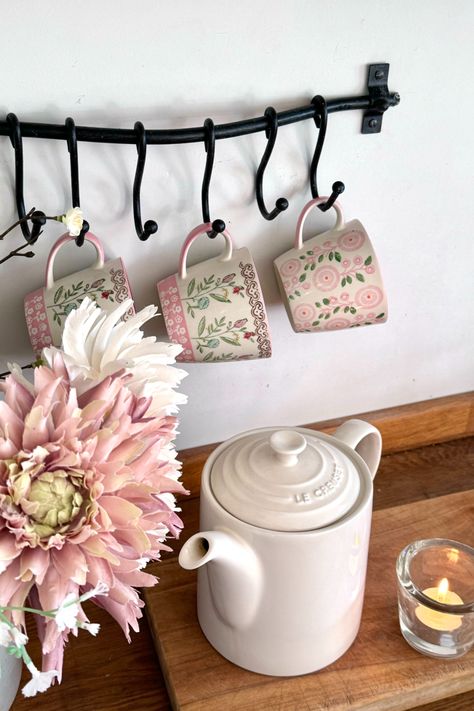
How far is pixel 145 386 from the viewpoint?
0.54 meters

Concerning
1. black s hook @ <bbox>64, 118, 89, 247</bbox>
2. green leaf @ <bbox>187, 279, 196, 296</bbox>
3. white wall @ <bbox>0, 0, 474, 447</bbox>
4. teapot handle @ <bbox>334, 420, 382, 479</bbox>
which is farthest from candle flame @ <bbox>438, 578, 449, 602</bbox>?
black s hook @ <bbox>64, 118, 89, 247</bbox>

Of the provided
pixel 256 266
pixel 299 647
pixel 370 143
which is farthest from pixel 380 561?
pixel 370 143

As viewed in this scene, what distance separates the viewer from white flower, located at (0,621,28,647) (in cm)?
45

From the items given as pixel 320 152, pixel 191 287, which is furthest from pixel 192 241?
pixel 320 152

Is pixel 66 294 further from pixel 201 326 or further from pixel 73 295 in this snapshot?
pixel 201 326

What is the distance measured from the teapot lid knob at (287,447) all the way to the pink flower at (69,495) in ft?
0.58

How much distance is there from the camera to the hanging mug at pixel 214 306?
2.43 feet

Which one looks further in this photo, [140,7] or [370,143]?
[370,143]

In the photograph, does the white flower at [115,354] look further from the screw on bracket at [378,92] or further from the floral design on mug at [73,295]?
the screw on bracket at [378,92]

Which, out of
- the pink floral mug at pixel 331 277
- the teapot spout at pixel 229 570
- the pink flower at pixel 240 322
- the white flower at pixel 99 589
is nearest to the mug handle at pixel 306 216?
the pink floral mug at pixel 331 277

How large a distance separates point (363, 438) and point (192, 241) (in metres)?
0.27

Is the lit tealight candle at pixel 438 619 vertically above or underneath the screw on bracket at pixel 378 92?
underneath

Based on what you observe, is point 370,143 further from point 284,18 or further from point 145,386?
point 145,386

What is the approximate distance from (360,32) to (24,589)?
59cm
